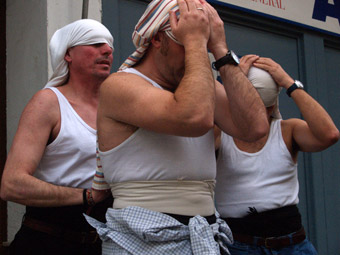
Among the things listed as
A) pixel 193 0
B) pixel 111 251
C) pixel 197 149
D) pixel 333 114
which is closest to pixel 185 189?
pixel 197 149

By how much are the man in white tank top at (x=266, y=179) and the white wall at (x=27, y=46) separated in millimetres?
1458

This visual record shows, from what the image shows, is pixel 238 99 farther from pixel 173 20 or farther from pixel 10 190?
pixel 10 190

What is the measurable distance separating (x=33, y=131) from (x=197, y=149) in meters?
0.82

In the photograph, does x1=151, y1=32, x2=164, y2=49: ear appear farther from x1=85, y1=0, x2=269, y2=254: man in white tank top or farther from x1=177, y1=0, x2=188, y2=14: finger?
x1=177, y1=0, x2=188, y2=14: finger

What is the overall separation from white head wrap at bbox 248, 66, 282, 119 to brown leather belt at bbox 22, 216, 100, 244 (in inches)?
47.0

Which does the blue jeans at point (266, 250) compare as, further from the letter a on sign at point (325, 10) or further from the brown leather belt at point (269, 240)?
the letter a on sign at point (325, 10)

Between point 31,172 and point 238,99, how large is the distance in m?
0.97

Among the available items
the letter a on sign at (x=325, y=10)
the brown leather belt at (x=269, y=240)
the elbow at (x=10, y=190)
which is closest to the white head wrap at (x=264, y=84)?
the brown leather belt at (x=269, y=240)

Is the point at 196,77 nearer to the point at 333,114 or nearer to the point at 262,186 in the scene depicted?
the point at 262,186

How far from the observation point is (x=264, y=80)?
2.64 metres

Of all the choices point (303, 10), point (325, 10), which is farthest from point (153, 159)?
point (325, 10)

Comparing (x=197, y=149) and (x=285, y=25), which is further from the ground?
(x=285, y=25)

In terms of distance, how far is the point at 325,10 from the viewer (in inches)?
221

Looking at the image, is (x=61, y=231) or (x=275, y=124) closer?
(x=61, y=231)
